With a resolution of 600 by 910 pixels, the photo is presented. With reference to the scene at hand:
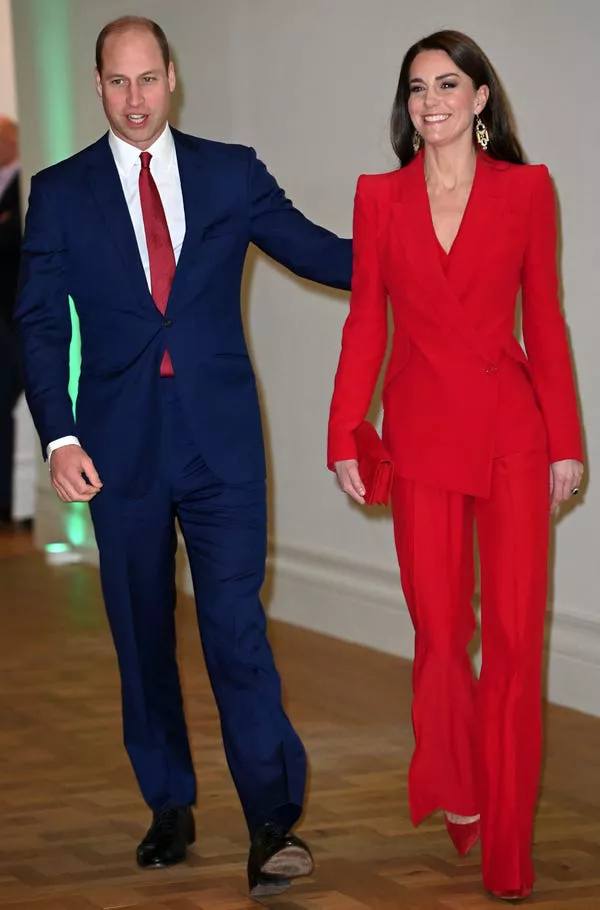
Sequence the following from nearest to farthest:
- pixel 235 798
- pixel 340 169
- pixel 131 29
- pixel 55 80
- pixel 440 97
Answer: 1. pixel 440 97
2. pixel 131 29
3. pixel 235 798
4. pixel 340 169
5. pixel 55 80

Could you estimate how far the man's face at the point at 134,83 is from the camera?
3.53 m

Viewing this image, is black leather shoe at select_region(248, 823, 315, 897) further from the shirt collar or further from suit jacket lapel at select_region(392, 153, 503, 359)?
the shirt collar

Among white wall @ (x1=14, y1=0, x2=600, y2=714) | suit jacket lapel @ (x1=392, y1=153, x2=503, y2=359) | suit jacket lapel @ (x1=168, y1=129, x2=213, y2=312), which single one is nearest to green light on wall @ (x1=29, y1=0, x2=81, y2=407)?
white wall @ (x1=14, y1=0, x2=600, y2=714)

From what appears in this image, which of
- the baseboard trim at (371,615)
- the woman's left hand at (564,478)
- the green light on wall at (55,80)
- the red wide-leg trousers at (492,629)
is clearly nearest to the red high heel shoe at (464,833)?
the red wide-leg trousers at (492,629)

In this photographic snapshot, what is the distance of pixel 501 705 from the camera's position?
11.6 ft

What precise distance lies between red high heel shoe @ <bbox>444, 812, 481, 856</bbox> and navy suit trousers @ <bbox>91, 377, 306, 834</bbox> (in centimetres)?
36

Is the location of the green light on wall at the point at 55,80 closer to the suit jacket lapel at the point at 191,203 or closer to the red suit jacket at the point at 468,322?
the suit jacket lapel at the point at 191,203

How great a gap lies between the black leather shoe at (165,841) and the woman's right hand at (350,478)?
882 millimetres

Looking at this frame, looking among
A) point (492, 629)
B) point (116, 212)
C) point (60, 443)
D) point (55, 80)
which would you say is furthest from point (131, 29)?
point (55, 80)

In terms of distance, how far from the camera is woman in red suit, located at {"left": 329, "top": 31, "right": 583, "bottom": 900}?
3.46m

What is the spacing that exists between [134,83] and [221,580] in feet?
3.50

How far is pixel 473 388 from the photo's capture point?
3.50 m

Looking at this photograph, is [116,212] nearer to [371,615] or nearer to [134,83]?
[134,83]

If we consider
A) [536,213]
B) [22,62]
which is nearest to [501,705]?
[536,213]
